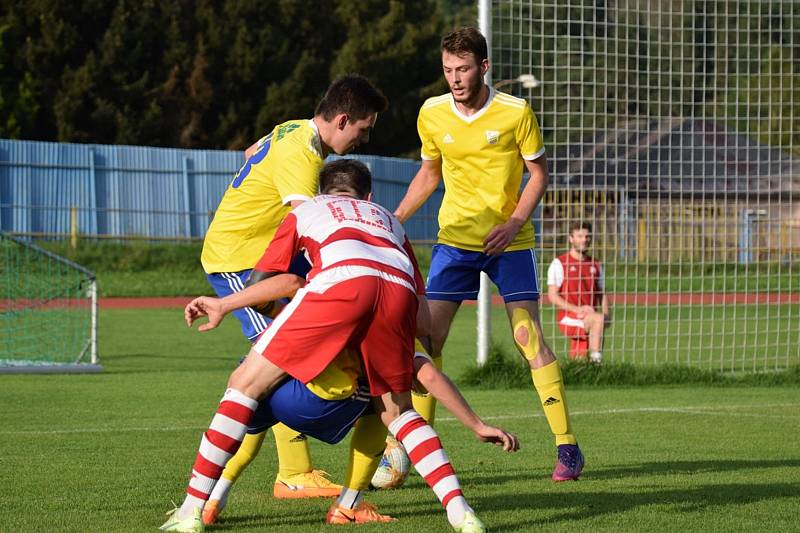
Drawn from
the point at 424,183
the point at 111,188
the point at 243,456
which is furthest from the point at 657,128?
the point at 111,188

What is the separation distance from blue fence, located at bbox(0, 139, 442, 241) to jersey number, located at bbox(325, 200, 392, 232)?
3287 cm

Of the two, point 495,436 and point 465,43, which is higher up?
point 465,43

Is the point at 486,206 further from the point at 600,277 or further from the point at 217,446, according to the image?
the point at 600,277

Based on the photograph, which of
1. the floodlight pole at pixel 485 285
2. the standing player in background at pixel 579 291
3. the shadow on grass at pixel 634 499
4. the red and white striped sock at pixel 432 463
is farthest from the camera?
the standing player in background at pixel 579 291

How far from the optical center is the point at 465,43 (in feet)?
22.3

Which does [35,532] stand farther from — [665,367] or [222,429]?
[665,367]

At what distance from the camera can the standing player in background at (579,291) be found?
13.2 metres

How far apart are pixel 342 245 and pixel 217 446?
98cm

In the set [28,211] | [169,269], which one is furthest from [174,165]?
[169,269]

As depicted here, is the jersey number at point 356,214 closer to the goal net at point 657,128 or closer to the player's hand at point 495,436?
the player's hand at point 495,436

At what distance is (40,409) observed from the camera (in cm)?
1010

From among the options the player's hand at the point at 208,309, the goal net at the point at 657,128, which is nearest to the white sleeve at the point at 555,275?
the goal net at the point at 657,128

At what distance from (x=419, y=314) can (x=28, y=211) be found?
34834 mm

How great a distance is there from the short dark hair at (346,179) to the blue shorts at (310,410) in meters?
0.87
